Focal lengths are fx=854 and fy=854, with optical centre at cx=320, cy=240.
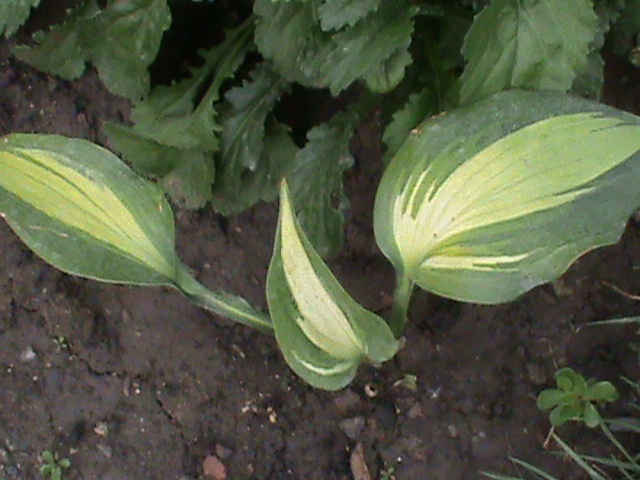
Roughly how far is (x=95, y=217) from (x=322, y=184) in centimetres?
36

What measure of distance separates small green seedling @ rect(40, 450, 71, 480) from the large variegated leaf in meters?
0.71

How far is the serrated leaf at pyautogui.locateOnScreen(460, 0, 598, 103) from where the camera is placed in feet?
3.46

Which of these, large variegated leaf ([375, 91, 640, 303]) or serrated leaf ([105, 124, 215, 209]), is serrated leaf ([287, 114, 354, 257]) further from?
large variegated leaf ([375, 91, 640, 303])

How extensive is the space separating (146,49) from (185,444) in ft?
2.08

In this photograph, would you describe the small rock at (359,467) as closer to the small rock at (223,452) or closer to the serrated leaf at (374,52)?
the small rock at (223,452)

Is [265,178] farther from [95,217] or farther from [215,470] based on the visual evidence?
[215,470]

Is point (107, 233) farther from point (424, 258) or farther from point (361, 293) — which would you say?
point (361, 293)

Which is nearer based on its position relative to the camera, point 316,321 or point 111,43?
point 316,321

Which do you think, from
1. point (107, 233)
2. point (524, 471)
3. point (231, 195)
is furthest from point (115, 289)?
point (524, 471)

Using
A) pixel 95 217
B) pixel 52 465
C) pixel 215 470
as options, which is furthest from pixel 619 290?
pixel 52 465

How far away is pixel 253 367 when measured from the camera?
4.67 ft

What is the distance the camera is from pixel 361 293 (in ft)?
4.72

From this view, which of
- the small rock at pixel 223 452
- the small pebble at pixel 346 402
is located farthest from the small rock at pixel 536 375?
the small rock at pixel 223 452

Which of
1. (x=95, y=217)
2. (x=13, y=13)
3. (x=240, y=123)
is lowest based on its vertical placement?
(x=240, y=123)
